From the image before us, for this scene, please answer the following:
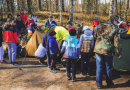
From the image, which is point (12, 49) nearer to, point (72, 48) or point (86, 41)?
point (72, 48)

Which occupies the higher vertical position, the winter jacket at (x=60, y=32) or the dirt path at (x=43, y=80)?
the winter jacket at (x=60, y=32)

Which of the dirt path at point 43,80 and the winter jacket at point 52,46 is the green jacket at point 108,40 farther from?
the winter jacket at point 52,46

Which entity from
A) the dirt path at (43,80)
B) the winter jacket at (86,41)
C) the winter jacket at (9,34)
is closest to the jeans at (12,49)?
the winter jacket at (9,34)

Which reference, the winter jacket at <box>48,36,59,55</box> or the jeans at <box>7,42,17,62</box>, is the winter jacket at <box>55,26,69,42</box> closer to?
the winter jacket at <box>48,36,59,55</box>

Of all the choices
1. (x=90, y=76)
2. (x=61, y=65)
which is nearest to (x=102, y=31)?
(x=90, y=76)

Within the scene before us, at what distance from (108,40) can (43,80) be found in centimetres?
240

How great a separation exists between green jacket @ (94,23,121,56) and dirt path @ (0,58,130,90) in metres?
1.11

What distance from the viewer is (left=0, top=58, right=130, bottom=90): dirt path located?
12.2 ft

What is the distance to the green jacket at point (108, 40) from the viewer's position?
3.46m

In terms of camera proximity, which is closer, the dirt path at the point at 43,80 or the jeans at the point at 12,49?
the dirt path at the point at 43,80

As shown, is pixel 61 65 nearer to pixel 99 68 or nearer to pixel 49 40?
pixel 49 40

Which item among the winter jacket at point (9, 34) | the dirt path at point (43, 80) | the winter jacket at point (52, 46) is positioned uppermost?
the winter jacket at point (9, 34)

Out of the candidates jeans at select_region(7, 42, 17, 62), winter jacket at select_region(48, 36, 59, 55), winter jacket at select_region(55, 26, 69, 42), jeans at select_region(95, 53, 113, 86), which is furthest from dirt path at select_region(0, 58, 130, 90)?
winter jacket at select_region(55, 26, 69, 42)

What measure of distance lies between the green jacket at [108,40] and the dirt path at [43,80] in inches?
43.6
